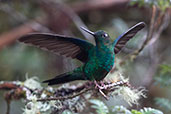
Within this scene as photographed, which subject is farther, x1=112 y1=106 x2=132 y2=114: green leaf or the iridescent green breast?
the iridescent green breast

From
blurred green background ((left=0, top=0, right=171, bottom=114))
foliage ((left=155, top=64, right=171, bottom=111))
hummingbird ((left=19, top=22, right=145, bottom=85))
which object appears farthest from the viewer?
blurred green background ((left=0, top=0, right=171, bottom=114))

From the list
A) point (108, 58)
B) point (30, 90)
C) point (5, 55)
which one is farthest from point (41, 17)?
point (108, 58)

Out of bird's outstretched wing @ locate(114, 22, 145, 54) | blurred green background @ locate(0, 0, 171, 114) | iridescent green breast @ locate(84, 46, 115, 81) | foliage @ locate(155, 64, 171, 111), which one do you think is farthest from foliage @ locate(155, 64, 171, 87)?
blurred green background @ locate(0, 0, 171, 114)

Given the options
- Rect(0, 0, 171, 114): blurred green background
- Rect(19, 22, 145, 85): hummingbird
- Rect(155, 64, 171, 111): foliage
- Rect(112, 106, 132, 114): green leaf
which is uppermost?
Rect(0, 0, 171, 114): blurred green background

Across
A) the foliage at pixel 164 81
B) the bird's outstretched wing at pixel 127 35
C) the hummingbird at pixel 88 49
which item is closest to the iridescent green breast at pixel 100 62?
→ the hummingbird at pixel 88 49

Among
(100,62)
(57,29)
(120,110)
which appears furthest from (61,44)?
(57,29)

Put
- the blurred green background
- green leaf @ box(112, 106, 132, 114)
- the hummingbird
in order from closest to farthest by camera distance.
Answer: green leaf @ box(112, 106, 132, 114), the hummingbird, the blurred green background

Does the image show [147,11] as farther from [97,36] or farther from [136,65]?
[97,36]

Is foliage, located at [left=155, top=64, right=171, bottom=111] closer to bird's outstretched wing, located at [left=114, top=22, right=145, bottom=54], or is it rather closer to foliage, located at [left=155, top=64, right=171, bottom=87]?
foliage, located at [left=155, top=64, right=171, bottom=87]

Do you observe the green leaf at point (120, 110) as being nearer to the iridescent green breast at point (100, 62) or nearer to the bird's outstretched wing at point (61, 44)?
the iridescent green breast at point (100, 62)
